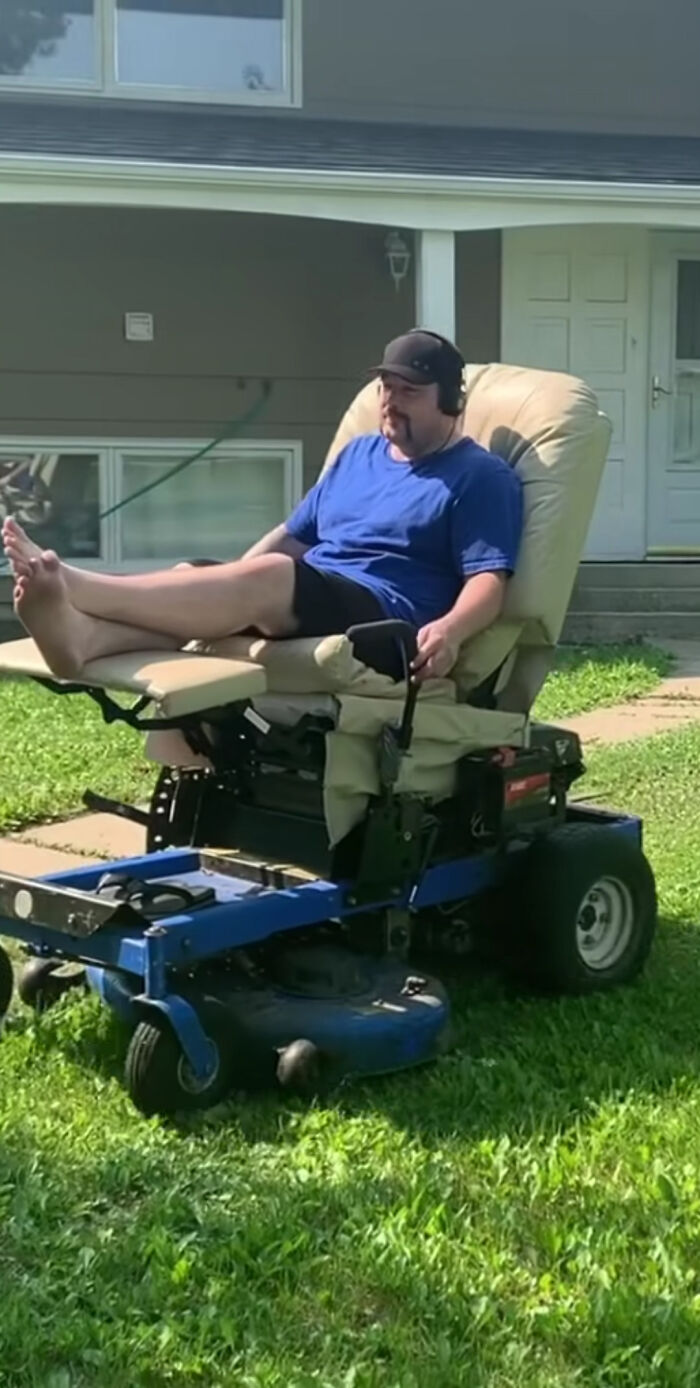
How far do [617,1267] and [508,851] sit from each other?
158cm

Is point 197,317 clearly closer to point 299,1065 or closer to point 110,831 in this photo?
point 110,831

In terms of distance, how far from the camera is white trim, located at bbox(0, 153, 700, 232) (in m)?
10.1

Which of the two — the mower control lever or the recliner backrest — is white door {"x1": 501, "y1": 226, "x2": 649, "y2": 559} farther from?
the mower control lever

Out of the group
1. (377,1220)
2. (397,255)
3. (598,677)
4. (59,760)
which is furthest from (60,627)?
(397,255)

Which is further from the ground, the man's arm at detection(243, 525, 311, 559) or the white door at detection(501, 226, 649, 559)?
the white door at detection(501, 226, 649, 559)

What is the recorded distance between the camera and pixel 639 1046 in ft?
12.8

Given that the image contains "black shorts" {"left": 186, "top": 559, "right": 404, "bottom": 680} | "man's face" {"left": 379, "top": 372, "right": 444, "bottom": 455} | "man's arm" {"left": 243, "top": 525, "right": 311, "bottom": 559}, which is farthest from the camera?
"man's arm" {"left": 243, "top": 525, "right": 311, "bottom": 559}

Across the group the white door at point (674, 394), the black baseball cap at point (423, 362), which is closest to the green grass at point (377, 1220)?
the black baseball cap at point (423, 362)

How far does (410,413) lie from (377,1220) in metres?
2.17

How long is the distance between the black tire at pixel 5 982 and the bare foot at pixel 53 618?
2.26 ft

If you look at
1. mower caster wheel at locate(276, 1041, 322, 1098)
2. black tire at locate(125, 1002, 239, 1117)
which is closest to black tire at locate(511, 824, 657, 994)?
mower caster wheel at locate(276, 1041, 322, 1098)

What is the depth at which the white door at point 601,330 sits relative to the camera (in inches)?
489

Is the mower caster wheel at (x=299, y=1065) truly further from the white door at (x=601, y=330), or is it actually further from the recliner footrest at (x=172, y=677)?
the white door at (x=601, y=330)

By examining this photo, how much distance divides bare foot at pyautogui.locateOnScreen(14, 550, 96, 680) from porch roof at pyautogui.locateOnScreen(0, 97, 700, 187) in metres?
7.09
